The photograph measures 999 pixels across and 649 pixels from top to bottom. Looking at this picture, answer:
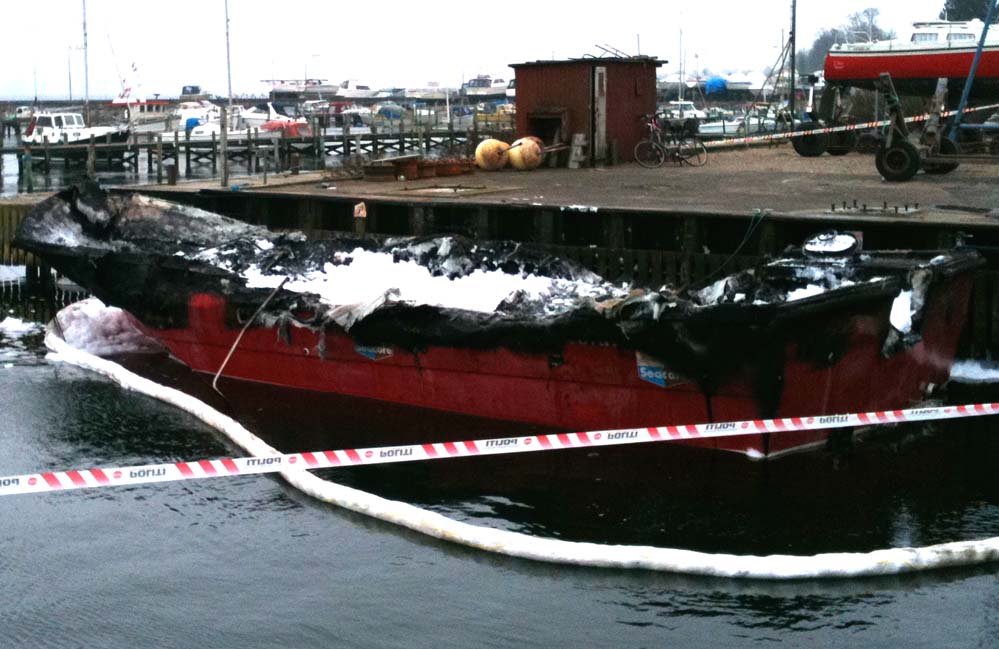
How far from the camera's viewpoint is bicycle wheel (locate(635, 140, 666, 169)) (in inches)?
1059

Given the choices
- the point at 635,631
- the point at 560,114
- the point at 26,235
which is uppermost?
the point at 560,114

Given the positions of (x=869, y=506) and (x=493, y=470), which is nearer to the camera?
(x=869, y=506)

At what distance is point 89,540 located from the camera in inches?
386

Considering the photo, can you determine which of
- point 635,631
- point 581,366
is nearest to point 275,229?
point 581,366

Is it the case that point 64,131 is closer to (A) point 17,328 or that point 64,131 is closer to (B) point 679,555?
(A) point 17,328

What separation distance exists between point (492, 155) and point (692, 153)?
5007 mm

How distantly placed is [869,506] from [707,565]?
217 cm

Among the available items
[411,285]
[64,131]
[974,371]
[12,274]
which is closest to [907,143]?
[974,371]

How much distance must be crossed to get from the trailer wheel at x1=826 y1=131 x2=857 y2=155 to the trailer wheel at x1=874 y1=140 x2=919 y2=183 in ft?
20.4

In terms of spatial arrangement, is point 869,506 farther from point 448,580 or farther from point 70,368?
point 70,368

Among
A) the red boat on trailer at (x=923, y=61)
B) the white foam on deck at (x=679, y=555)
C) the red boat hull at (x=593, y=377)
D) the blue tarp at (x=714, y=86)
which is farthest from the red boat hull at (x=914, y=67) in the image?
the blue tarp at (x=714, y=86)

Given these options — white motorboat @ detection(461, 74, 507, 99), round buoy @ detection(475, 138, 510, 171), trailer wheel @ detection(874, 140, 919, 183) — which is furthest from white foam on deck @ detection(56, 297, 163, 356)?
white motorboat @ detection(461, 74, 507, 99)

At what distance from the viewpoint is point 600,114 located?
86.7 feet

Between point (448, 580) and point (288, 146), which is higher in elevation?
point (288, 146)
